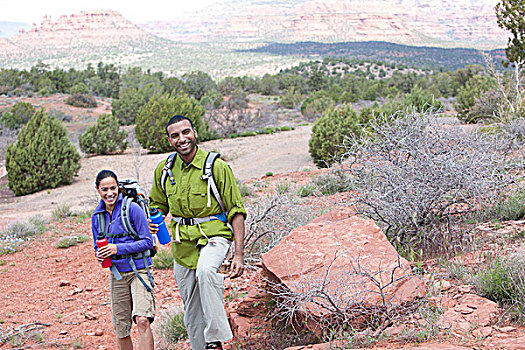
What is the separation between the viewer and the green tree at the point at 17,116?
25312mm

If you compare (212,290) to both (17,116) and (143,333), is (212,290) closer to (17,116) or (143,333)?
(143,333)

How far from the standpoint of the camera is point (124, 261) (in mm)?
3506

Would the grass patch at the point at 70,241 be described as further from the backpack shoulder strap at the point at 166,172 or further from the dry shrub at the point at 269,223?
the backpack shoulder strap at the point at 166,172

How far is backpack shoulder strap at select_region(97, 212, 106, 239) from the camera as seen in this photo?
3.50m

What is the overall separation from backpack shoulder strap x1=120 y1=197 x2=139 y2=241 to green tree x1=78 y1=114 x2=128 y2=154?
645 inches

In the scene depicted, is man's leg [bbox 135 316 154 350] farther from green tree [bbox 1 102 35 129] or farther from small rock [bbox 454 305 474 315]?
green tree [bbox 1 102 35 129]

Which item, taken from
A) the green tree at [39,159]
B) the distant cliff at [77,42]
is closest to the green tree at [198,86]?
the green tree at [39,159]

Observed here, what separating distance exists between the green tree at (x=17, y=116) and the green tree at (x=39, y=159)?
11409 mm

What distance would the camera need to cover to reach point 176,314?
4695mm

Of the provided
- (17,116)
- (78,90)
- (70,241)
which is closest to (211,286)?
(70,241)

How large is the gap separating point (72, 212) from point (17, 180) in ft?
18.4

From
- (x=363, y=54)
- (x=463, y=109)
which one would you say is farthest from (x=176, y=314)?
(x=363, y=54)

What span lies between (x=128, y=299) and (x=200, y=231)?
86cm

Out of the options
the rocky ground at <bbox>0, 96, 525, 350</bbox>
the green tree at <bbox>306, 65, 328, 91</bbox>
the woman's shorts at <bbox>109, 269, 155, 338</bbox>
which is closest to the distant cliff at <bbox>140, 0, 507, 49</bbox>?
the green tree at <bbox>306, 65, 328, 91</bbox>
